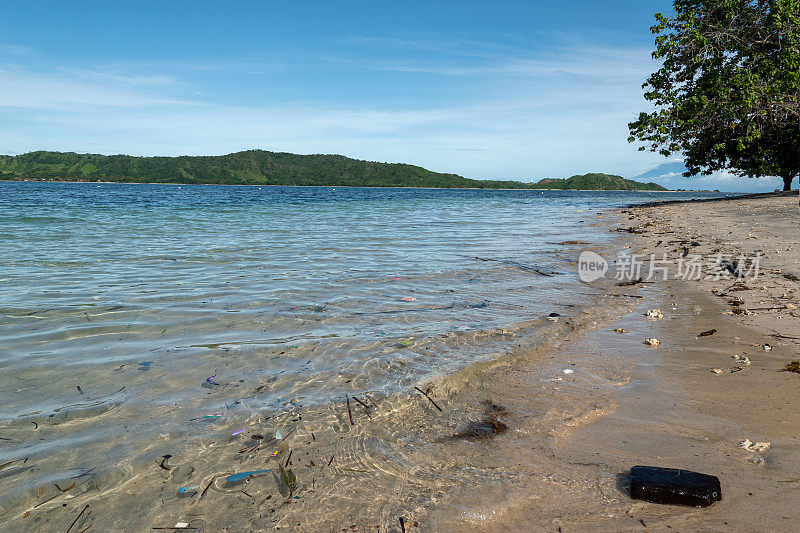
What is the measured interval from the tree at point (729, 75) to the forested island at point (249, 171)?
13413 cm

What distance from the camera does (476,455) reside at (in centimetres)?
261

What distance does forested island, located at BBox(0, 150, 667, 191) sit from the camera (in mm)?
128500

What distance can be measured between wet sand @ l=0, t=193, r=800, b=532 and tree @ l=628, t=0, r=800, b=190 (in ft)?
67.8

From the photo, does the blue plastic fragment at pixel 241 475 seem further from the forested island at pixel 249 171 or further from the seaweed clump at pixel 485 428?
the forested island at pixel 249 171

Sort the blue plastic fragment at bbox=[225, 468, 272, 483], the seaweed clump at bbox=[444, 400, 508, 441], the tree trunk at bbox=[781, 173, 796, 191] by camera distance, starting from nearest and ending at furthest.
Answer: the blue plastic fragment at bbox=[225, 468, 272, 483]
the seaweed clump at bbox=[444, 400, 508, 441]
the tree trunk at bbox=[781, 173, 796, 191]

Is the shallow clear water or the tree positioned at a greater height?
the tree

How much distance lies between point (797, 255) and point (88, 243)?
16.0 meters

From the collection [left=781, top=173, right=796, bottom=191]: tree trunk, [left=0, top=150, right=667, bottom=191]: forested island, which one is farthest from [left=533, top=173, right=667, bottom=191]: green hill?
[left=781, top=173, right=796, bottom=191]: tree trunk

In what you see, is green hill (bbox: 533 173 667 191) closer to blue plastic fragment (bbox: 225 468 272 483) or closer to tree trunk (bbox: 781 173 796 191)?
tree trunk (bbox: 781 173 796 191)

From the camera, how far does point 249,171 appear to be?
164250 millimetres

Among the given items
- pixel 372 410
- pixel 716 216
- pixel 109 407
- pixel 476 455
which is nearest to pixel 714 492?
pixel 476 455

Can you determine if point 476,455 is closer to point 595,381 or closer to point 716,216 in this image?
point 595,381

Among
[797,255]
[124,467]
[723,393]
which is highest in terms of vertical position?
[797,255]

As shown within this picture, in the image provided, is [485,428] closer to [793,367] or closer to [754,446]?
[754,446]
